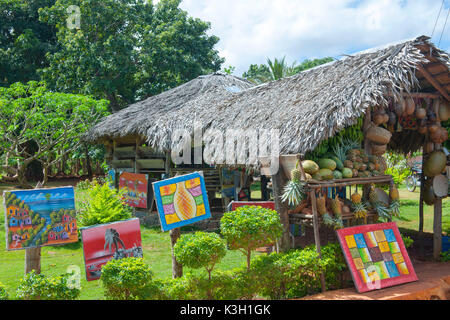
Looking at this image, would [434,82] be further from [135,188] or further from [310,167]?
[135,188]

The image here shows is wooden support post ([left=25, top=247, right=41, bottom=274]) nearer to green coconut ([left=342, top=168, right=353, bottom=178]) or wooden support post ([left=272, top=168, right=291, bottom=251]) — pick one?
wooden support post ([left=272, top=168, right=291, bottom=251])

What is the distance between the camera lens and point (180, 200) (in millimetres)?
4934

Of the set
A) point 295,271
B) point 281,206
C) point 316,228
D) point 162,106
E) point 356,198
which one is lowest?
point 295,271

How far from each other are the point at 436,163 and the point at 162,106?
783cm

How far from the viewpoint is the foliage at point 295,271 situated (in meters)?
4.89

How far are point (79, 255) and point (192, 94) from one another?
20.3 feet

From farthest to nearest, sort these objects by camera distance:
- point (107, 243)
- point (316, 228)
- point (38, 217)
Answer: point (316, 228) → point (107, 243) → point (38, 217)

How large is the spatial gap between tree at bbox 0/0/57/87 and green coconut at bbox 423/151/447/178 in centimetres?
1839

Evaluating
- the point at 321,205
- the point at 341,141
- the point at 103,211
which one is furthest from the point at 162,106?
the point at 321,205

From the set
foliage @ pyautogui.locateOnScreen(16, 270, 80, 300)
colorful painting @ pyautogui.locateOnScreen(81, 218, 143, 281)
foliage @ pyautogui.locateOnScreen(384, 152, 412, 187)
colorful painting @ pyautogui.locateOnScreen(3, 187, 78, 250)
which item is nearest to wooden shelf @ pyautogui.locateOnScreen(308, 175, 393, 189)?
colorful painting @ pyautogui.locateOnScreen(81, 218, 143, 281)

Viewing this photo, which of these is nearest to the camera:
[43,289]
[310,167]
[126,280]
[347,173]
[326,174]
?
[43,289]

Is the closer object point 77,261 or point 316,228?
point 316,228

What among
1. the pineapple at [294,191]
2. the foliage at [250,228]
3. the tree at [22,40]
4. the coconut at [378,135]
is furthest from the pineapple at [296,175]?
the tree at [22,40]
